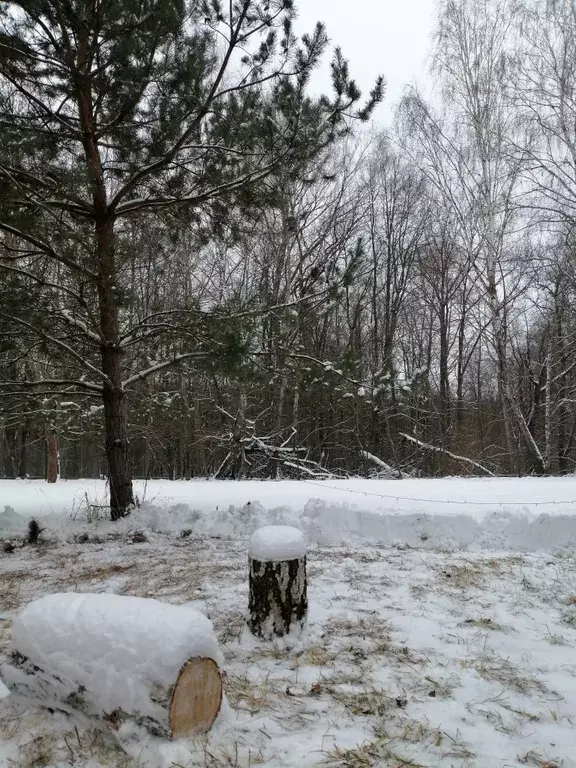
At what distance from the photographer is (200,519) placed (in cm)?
695

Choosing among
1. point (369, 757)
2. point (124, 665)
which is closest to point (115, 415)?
point (124, 665)

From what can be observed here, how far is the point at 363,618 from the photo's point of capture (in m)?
3.71

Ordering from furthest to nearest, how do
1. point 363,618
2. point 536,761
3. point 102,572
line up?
point 102,572, point 363,618, point 536,761

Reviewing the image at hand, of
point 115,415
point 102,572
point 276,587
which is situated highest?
point 115,415

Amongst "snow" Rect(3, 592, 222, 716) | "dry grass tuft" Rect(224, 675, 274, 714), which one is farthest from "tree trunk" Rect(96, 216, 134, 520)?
"dry grass tuft" Rect(224, 675, 274, 714)

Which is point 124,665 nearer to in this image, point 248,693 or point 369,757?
point 248,693

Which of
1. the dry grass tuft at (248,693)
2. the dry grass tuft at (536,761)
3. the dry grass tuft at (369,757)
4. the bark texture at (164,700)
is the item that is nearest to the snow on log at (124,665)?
the bark texture at (164,700)

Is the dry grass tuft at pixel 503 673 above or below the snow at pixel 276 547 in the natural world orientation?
below

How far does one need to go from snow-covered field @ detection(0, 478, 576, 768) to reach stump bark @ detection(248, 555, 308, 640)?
120 millimetres

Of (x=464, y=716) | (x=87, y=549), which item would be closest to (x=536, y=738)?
(x=464, y=716)

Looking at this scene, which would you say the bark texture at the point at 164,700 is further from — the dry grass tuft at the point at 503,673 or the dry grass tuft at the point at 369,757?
the dry grass tuft at the point at 503,673

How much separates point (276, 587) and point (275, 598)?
0.07m

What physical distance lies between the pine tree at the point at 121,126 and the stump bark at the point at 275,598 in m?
3.44

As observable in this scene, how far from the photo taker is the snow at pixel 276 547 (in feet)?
11.2
